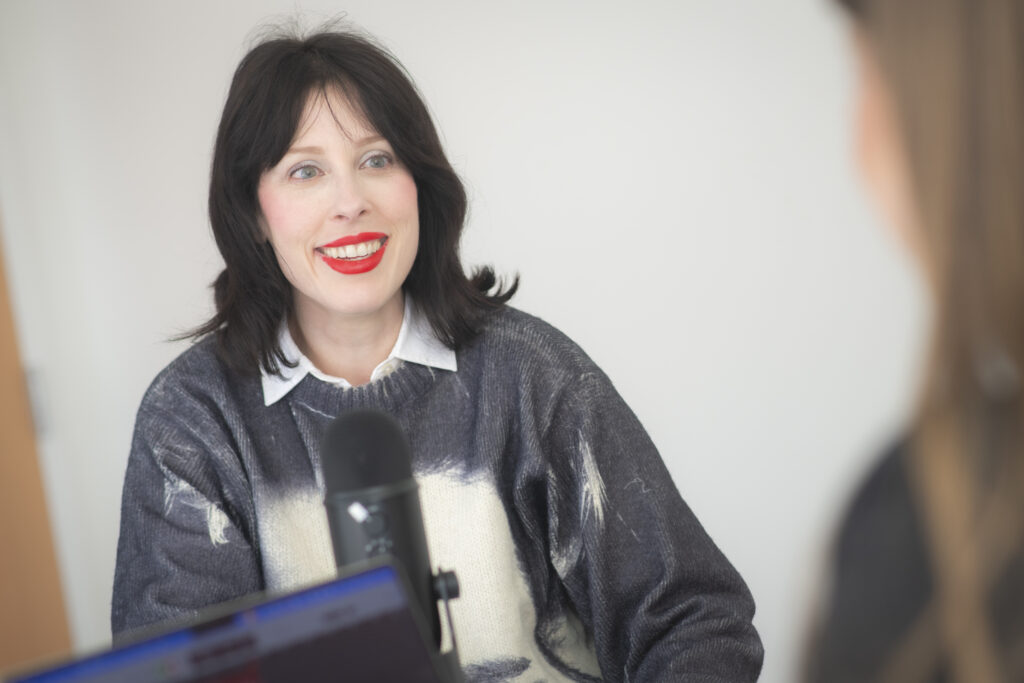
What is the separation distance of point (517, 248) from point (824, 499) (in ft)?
3.06

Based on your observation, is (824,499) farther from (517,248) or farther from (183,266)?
(183,266)

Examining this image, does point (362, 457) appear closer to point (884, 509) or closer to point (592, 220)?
point (884, 509)

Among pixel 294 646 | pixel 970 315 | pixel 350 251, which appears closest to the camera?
pixel 970 315

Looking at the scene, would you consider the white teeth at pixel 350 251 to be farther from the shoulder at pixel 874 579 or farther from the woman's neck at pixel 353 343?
the shoulder at pixel 874 579

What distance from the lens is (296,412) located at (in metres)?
1.57

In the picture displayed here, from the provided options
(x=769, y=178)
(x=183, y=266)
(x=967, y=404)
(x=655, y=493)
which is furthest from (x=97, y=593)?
(x=967, y=404)

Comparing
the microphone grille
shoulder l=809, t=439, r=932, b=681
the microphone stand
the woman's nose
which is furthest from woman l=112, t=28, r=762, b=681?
shoulder l=809, t=439, r=932, b=681

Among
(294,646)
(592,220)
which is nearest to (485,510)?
(294,646)

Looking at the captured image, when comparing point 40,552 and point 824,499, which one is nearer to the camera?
point 40,552

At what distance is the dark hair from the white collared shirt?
2cm

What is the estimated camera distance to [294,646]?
707 mm

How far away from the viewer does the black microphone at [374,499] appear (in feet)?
2.66

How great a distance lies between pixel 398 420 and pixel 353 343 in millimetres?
156

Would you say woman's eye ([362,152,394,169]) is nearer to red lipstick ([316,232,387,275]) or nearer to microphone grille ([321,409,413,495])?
red lipstick ([316,232,387,275])
